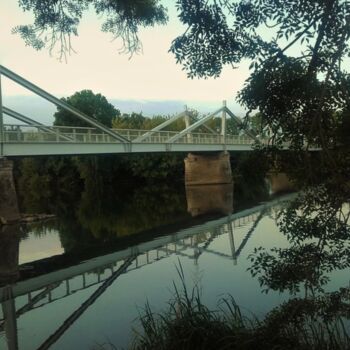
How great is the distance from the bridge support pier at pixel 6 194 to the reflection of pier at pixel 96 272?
1080cm

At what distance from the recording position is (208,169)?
55.4 meters

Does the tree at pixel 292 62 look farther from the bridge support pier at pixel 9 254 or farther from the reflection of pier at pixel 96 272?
the bridge support pier at pixel 9 254

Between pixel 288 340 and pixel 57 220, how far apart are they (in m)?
28.6

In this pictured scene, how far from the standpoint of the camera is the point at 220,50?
13.4 feet

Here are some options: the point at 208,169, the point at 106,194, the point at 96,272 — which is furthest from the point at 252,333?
the point at 208,169

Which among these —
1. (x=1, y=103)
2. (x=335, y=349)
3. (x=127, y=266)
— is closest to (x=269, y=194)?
(x=1, y=103)

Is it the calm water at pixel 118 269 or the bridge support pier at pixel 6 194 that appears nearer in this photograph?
the calm water at pixel 118 269

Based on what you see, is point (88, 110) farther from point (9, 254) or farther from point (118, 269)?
point (118, 269)

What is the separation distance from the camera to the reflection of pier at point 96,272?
37.2 feet

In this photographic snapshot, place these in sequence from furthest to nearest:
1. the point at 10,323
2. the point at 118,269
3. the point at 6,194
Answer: the point at 6,194
the point at 118,269
the point at 10,323

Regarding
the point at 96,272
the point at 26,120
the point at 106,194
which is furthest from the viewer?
the point at 106,194

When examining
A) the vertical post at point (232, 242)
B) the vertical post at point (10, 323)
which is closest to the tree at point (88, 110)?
the vertical post at point (232, 242)

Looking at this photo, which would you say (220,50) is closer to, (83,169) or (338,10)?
(338,10)

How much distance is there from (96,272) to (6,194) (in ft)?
50.9
